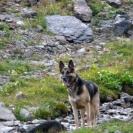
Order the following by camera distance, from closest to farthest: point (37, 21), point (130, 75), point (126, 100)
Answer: point (126, 100) < point (130, 75) < point (37, 21)

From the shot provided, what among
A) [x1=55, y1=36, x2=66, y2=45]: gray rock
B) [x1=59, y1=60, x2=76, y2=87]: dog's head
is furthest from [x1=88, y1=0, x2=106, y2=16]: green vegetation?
[x1=59, y1=60, x2=76, y2=87]: dog's head

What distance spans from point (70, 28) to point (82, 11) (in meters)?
2.90

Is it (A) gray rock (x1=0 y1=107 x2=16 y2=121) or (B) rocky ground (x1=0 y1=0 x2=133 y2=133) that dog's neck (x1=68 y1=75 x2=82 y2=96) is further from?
(B) rocky ground (x1=0 y1=0 x2=133 y2=133)

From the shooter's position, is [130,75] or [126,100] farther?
[130,75]

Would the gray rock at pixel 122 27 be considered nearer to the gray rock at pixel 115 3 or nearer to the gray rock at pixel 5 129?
the gray rock at pixel 115 3

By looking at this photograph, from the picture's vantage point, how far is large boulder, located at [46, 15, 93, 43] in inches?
1093

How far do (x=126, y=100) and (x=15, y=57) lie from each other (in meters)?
7.16

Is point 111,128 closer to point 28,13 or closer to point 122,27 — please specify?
point 122,27

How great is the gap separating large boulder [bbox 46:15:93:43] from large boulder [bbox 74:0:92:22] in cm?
95

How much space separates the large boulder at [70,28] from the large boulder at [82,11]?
947mm

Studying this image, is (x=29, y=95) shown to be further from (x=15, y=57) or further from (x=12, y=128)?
(x=15, y=57)

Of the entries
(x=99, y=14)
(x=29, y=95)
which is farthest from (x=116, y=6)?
(x=29, y=95)

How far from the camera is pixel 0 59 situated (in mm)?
23500

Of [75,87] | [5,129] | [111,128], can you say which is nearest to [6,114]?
[5,129]
